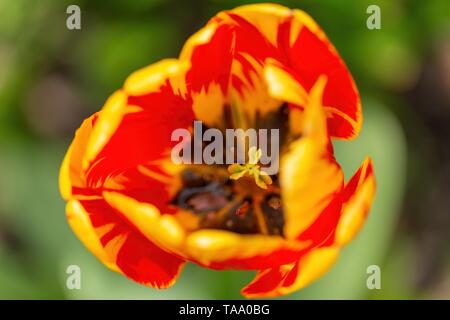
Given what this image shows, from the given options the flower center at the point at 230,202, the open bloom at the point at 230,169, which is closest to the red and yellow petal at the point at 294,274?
the open bloom at the point at 230,169

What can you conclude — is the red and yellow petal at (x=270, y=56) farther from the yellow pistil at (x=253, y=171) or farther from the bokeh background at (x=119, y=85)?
the bokeh background at (x=119, y=85)

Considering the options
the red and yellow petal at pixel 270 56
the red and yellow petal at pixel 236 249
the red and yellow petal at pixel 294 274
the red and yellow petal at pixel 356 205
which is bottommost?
the red and yellow petal at pixel 294 274

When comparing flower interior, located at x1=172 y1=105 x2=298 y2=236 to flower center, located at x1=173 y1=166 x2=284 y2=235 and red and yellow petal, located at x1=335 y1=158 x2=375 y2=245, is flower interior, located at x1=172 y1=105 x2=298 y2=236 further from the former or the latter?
red and yellow petal, located at x1=335 y1=158 x2=375 y2=245

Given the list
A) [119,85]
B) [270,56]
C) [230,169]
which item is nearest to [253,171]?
[230,169]

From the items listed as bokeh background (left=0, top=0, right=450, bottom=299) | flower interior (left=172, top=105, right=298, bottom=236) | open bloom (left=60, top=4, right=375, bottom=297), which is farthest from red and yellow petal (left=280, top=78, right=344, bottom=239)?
bokeh background (left=0, top=0, right=450, bottom=299)

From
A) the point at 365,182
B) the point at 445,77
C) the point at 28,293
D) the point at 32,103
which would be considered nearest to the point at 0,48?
the point at 32,103

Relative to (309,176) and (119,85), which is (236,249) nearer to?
(309,176)
